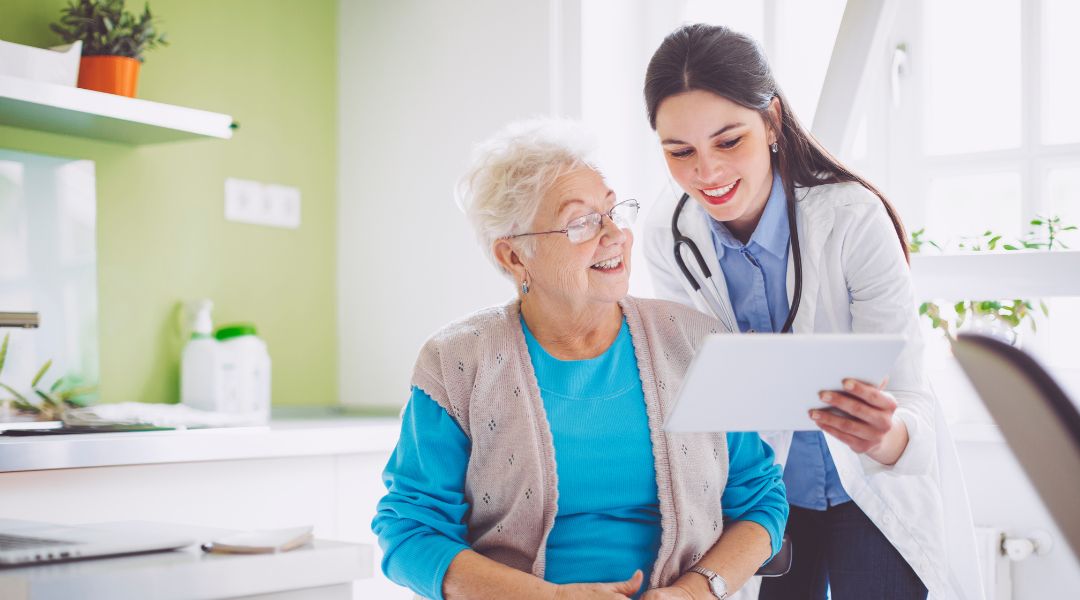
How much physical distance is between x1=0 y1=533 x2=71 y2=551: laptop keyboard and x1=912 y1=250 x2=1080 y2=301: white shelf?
125 cm

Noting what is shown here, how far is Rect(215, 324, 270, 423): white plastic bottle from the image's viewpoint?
2533 millimetres

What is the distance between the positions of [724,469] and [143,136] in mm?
1610

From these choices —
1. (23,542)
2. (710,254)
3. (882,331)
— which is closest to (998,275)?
(882,331)

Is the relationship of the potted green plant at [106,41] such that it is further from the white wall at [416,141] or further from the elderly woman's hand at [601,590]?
the elderly woman's hand at [601,590]

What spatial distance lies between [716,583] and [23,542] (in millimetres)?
860

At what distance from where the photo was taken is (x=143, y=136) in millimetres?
2416

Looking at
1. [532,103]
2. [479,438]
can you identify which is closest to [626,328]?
[479,438]

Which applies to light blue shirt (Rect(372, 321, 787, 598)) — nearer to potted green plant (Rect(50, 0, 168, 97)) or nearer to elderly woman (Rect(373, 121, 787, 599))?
elderly woman (Rect(373, 121, 787, 599))

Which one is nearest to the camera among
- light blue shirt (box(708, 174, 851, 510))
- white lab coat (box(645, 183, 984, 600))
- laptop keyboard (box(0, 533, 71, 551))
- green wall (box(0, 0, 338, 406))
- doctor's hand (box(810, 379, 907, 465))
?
laptop keyboard (box(0, 533, 71, 551))

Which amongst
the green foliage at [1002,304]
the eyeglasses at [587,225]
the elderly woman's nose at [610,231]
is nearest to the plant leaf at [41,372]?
the eyeglasses at [587,225]

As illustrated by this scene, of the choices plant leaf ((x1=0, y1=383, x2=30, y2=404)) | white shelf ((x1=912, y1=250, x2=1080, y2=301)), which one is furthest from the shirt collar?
plant leaf ((x1=0, y1=383, x2=30, y2=404))

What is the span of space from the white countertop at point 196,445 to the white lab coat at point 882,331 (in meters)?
1.00

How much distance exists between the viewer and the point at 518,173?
1.59 meters

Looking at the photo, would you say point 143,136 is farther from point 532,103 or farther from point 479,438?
point 479,438
